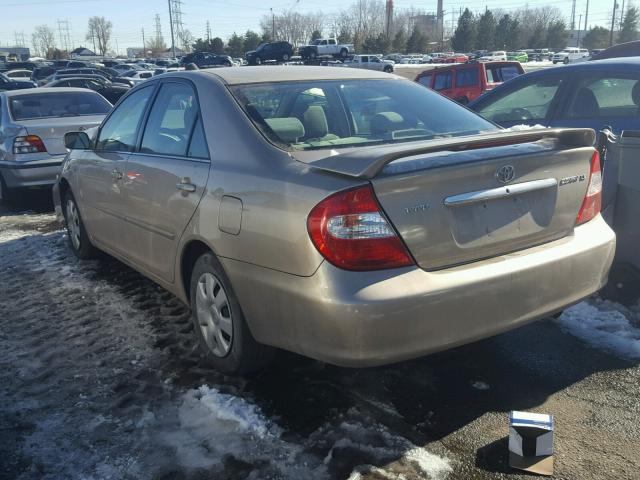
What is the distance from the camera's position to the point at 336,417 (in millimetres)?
2920

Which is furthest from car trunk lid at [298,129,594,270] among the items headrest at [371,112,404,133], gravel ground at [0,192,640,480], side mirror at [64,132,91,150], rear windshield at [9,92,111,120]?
rear windshield at [9,92,111,120]

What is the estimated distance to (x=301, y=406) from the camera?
3.03 m

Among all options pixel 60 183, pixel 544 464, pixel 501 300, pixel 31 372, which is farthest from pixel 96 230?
pixel 544 464

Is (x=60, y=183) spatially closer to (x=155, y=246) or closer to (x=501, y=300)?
(x=155, y=246)

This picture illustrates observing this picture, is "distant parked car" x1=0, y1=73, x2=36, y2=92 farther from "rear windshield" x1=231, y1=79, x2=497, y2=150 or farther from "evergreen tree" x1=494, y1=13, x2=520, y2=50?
"evergreen tree" x1=494, y1=13, x2=520, y2=50

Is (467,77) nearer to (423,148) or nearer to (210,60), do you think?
(423,148)

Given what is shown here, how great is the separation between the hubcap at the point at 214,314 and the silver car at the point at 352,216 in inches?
0.5

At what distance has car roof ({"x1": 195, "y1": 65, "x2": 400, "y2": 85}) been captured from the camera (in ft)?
11.8

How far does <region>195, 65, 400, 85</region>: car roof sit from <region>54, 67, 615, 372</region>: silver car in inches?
0.7

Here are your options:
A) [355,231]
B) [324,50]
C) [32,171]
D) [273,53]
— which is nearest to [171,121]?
[355,231]

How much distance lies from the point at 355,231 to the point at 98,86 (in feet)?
76.7

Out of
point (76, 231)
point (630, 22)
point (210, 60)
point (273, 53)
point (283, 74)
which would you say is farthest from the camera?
point (630, 22)

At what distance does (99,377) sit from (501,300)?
2174 mm

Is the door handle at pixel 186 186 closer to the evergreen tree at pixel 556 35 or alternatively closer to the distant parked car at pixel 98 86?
the distant parked car at pixel 98 86
